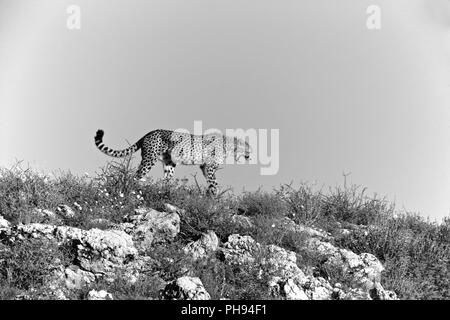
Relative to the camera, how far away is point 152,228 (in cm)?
1039

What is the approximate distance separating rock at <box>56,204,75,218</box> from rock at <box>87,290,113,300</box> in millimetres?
2332

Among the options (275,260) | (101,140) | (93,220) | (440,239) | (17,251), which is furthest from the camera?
(101,140)

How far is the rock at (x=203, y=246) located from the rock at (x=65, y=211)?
209 cm

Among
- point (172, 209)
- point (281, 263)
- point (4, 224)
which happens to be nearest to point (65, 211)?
point (4, 224)

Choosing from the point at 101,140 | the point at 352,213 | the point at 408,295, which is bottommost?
the point at 408,295

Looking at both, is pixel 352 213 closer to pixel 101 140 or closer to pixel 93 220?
pixel 93 220

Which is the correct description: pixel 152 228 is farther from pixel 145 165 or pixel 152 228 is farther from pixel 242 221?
pixel 145 165

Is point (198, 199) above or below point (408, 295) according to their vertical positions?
above

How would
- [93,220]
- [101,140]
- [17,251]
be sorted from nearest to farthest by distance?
[17,251] < [93,220] < [101,140]

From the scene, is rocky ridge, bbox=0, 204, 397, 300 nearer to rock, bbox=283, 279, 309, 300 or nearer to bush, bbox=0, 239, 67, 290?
rock, bbox=283, 279, 309, 300

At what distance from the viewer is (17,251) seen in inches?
360
